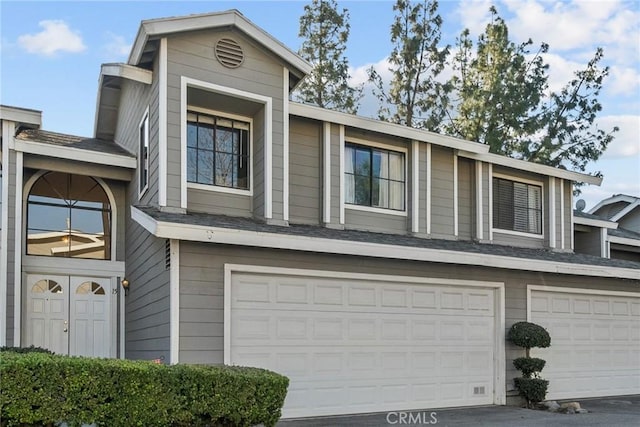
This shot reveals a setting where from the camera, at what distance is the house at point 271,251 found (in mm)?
9305

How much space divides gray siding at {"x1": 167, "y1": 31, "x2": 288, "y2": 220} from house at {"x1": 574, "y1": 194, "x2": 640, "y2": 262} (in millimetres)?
9550

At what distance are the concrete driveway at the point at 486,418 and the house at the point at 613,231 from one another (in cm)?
654

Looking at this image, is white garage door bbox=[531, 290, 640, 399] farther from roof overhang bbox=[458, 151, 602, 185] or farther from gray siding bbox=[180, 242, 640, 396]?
roof overhang bbox=[458, 151, 602, 185]

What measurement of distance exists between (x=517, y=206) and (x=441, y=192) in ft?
8.02

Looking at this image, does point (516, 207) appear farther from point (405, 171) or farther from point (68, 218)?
point (68, 218)

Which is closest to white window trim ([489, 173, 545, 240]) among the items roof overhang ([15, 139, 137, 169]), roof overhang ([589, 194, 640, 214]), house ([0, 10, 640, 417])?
house ([0, 10, 640, 417])

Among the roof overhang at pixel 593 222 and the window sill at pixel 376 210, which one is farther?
the roof overhang at pixel 593 222

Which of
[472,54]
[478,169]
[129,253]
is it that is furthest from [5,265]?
[472,54]

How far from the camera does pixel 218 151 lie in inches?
421

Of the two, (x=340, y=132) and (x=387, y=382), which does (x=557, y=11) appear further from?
(x=387, y=382)

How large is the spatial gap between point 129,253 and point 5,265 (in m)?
2.13

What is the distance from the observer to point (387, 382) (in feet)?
34.0

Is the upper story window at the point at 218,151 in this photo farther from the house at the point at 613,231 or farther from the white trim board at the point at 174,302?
the house at the point at 613,231

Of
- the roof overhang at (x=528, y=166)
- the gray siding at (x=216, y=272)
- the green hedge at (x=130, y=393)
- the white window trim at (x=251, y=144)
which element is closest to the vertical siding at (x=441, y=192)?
the roof overhang at (x=528, y=166)
